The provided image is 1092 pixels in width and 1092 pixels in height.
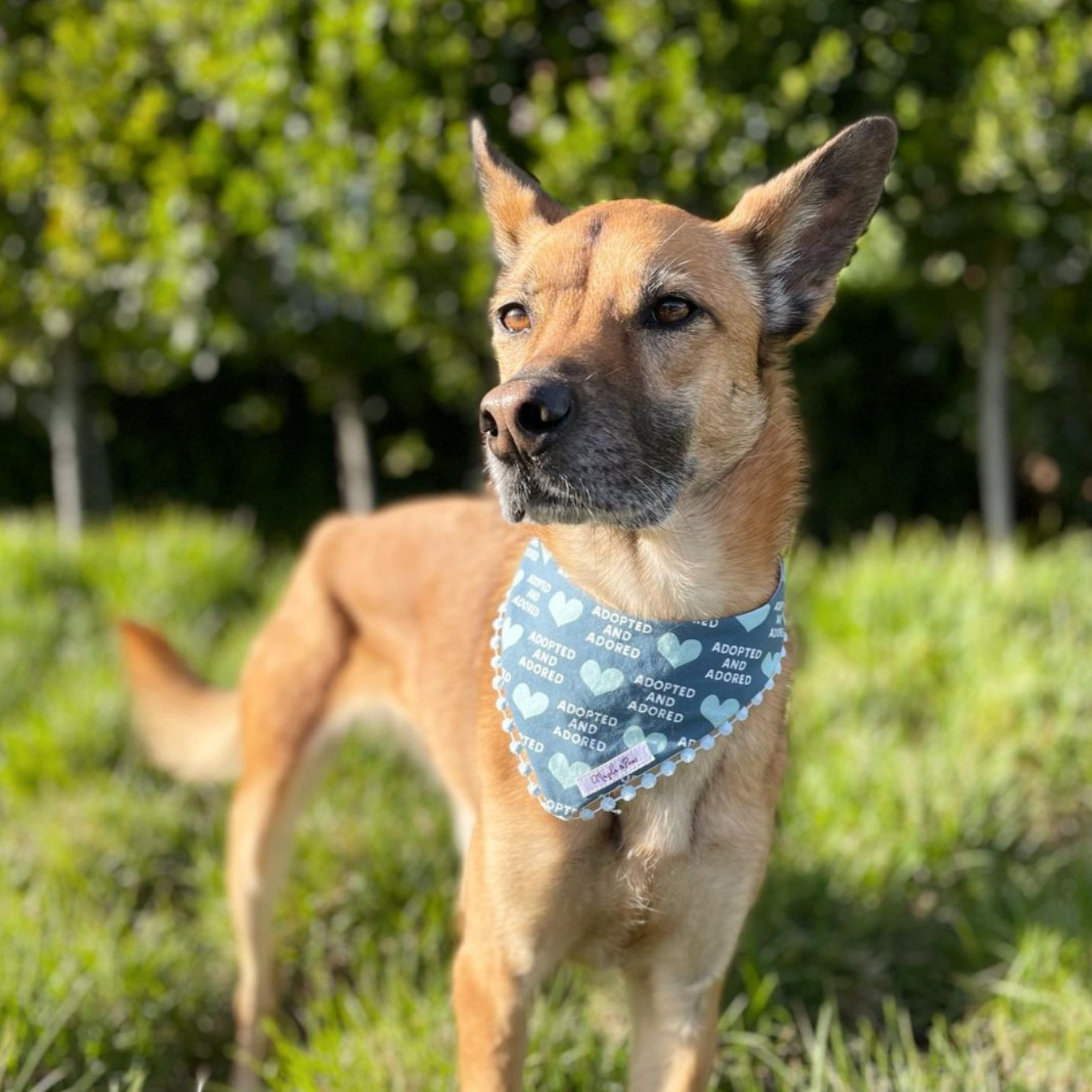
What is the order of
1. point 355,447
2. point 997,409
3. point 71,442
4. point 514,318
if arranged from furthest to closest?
point 355,447, point 71,442, point 997,409, point 514,318

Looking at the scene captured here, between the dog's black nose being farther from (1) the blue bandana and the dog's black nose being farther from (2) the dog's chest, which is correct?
(2) the dog's chest

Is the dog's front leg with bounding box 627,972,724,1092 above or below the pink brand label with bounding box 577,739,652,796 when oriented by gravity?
below

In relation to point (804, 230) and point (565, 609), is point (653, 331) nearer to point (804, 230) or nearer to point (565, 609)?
point (804, 230)

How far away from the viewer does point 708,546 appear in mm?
2348

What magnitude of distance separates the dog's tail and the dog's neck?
1894 millimetres

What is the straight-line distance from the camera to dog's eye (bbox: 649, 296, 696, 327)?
7.37 feet

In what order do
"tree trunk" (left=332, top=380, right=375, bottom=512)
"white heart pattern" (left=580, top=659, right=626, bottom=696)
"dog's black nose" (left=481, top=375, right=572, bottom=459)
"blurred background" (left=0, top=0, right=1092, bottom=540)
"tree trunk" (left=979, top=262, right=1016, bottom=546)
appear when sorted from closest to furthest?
1. "dog's black nose" (left=481, top=375, right=572, bottom=459)
2. "white heart pattern" (left=580, top=659, right=626, bottom=696)
3. "blurred background" (left=0, top=0, right=1092, bottom=540)
4. "tree trunk" (left=979, top=262, right=1016, bottom=546)
5. "tree trunk" (left=332, top=380, right=375, bottom=512)

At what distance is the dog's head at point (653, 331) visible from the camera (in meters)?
2.04

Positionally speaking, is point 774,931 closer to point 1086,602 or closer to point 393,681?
point 393,681

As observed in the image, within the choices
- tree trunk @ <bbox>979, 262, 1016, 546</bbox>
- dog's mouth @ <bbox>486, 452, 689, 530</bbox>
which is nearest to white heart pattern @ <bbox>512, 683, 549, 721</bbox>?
dog's mouth @ <bbox>486, 452, 689, 530</bbox>

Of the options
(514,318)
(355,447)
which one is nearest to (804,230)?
(514,318)

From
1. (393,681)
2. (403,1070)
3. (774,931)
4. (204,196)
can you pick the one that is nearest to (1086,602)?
(774,931)

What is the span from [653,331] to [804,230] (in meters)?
0.47

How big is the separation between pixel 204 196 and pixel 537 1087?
15.6ft
